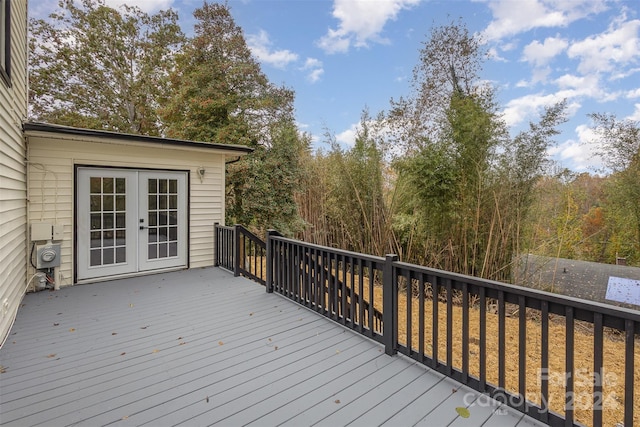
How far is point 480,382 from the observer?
78.0 inches

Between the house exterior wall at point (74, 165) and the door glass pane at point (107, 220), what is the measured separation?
231 mm

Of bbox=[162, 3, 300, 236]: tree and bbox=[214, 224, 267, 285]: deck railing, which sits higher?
bbox=[162, 3, 300, 236]: tree

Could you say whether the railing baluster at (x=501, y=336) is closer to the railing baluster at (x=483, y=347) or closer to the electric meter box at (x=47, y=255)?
the railing baluster at (x=483, y=347)

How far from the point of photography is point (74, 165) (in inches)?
170

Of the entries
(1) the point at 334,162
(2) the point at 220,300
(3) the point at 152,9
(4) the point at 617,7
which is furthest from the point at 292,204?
(3) the point at 152,9

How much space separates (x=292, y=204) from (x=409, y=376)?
585 cm

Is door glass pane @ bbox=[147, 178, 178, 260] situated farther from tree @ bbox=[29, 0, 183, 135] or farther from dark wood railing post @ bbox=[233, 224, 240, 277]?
tree @ bbox=[29, 0, 183, 135]

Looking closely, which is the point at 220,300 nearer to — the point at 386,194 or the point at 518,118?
the point at 386,194

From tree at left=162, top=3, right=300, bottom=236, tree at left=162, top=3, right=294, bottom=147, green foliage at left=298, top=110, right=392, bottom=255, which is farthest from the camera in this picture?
tree at left=162, top=3, right=294, bottom=147

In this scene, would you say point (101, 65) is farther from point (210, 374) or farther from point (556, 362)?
point (556, 362)

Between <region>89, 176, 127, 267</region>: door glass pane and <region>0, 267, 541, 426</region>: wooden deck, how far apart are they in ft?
3.73

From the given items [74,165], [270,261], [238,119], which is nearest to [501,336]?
[270,261]

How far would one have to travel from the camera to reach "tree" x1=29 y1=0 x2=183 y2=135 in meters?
10.9

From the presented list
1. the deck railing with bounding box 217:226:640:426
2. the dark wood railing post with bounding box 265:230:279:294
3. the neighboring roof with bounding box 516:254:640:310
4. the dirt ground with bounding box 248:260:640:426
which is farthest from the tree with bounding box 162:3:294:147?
the neighboring roof with bounding box 516:254:640:310
